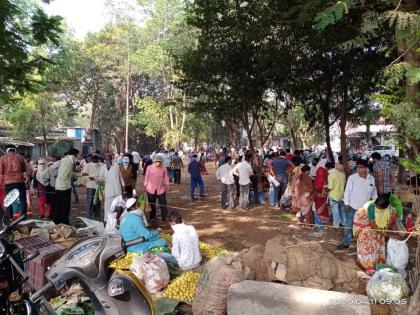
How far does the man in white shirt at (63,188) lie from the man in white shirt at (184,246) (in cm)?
399

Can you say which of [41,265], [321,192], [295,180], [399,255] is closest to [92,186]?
[41,265]

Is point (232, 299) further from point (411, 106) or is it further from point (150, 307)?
point (411, 106)

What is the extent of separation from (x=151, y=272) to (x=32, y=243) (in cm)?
204

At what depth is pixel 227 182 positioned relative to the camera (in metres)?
12.1

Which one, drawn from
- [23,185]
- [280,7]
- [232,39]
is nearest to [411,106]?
[280,7]

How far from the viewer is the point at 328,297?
4.22 meters

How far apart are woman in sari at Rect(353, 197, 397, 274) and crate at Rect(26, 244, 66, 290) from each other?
455cm

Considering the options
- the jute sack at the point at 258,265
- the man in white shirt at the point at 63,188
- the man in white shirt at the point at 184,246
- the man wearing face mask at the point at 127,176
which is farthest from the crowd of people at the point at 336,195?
the man in white shirt at the point at 63,188

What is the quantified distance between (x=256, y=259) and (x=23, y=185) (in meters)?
5.91

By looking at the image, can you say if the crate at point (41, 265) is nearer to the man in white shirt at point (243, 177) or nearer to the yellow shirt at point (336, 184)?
the yellow shirt at point (336, 184)

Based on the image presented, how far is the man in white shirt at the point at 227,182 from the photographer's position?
12.0 meters

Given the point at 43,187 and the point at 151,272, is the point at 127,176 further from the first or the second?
the point at 151,272

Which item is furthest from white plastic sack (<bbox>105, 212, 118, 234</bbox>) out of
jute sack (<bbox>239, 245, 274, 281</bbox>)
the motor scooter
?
the motor scooter

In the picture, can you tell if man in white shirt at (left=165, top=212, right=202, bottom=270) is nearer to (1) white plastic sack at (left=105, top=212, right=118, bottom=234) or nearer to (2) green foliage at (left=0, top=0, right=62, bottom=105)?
(1) white plastic sack at (left=105, top=212, right=118, bottom=234)
